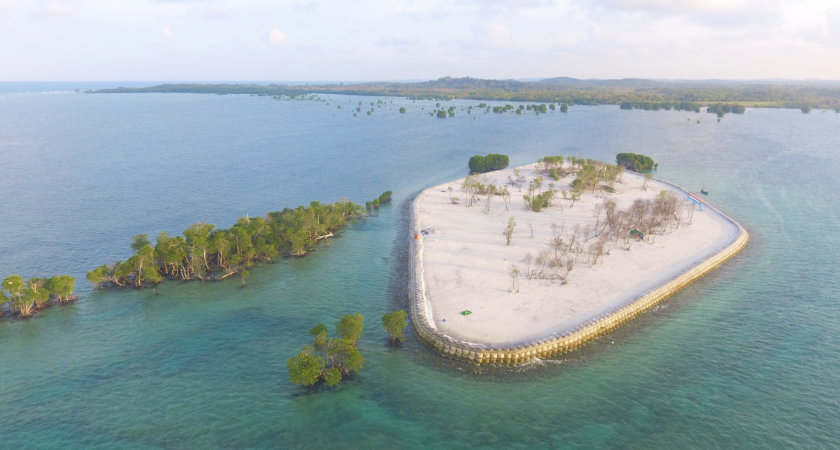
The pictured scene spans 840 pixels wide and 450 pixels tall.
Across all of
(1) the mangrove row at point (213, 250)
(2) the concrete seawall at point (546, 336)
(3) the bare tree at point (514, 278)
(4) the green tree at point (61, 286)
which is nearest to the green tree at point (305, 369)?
(2) the concrete seawall at point (546, 336)

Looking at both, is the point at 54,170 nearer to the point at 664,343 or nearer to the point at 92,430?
the point at 92,430

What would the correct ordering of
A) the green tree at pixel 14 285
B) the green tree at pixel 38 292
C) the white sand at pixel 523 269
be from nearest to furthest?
1. the white sand at pixel 523 269
2. the green tree at pixel 14 285
3. the green tree at pixel 38 292

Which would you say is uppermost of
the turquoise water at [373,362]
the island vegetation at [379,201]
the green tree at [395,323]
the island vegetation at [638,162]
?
the island vegetation at [638,162]

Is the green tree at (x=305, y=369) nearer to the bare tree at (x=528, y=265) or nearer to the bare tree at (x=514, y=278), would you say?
the bare tree at (x=514, y=278)

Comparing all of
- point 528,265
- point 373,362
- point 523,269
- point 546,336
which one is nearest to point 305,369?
point 373,362

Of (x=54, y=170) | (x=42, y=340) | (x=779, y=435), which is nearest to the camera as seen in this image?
(x=779, y=435)

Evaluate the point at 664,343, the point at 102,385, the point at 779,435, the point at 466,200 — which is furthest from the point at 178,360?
the point at 466,200
